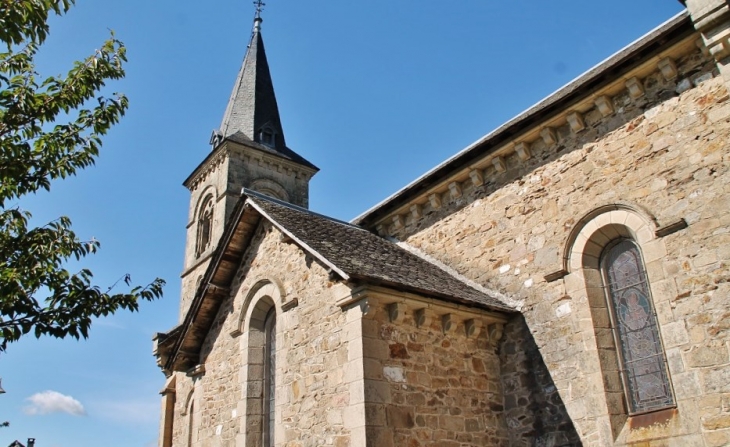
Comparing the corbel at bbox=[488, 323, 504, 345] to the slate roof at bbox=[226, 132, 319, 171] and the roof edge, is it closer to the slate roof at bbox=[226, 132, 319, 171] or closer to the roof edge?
the roof edge

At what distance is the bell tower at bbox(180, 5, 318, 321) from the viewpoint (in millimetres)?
25047

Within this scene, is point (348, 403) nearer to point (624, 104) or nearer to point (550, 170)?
point (550, 170)

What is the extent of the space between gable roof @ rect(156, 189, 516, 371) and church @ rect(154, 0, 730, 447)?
4cm

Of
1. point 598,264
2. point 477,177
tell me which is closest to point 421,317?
A: point 598,264

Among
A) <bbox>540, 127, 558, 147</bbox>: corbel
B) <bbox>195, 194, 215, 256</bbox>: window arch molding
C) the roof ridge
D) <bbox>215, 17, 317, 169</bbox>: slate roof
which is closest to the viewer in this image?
the roof ridge

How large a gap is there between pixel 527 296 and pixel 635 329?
65.1 inches

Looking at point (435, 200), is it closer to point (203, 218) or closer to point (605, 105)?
point (605, 105)

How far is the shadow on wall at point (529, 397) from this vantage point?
8.53m

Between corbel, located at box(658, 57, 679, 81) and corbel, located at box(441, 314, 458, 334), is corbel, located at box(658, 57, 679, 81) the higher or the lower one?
the higher one

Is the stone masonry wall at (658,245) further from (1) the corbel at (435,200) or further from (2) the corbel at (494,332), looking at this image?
(1) the corbel at (435,200)

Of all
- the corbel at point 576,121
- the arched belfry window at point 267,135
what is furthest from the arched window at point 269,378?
the arched belfry window at point 267,135

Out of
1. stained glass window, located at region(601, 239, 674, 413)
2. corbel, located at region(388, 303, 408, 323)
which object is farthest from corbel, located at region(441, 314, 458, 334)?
stained glass window, located at region(601, 239, 674, 413)

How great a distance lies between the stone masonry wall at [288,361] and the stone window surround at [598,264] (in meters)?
3.37

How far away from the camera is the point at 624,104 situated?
9125 millimetres
